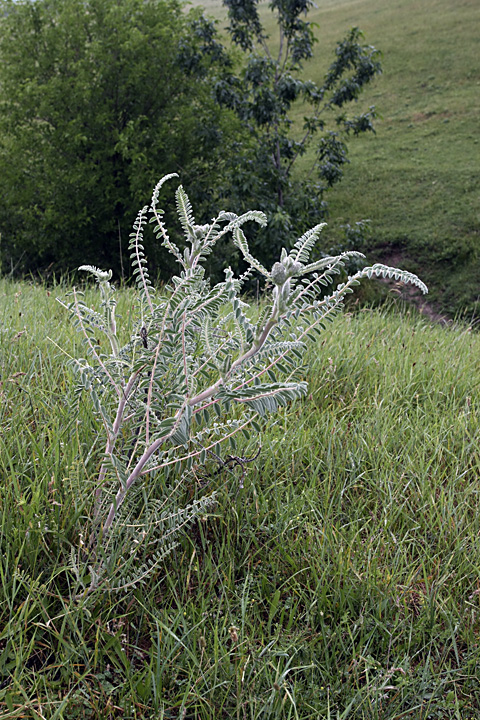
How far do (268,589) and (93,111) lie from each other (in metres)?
9.77

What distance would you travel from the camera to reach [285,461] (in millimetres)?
2084

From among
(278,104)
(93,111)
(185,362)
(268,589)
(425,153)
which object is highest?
(93,111)

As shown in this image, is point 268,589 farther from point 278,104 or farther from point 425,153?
point 425,153

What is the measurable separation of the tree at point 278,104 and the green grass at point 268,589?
19.9 ft

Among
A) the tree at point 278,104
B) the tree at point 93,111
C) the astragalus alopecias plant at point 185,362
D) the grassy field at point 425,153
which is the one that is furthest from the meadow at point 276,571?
the tree at point 93,111

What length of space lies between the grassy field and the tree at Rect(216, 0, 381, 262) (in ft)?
10.8

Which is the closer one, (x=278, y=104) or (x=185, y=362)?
(x=185, y=362)

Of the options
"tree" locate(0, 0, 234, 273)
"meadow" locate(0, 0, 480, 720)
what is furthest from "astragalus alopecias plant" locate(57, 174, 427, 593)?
"tree" locate(0, 0, 234, 273)

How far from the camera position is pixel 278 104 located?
818 centimetres

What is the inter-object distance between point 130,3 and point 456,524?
10.8 meters

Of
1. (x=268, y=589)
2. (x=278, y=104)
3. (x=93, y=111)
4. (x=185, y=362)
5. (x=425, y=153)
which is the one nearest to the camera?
(x=185, y=362)

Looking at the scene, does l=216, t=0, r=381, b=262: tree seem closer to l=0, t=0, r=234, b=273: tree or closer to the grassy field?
l=0, t=0, r=234, b=273: tree

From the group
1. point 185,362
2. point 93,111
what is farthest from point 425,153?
point 185,362

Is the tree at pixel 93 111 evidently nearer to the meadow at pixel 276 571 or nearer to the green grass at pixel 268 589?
the meadow at pixel 276 571
